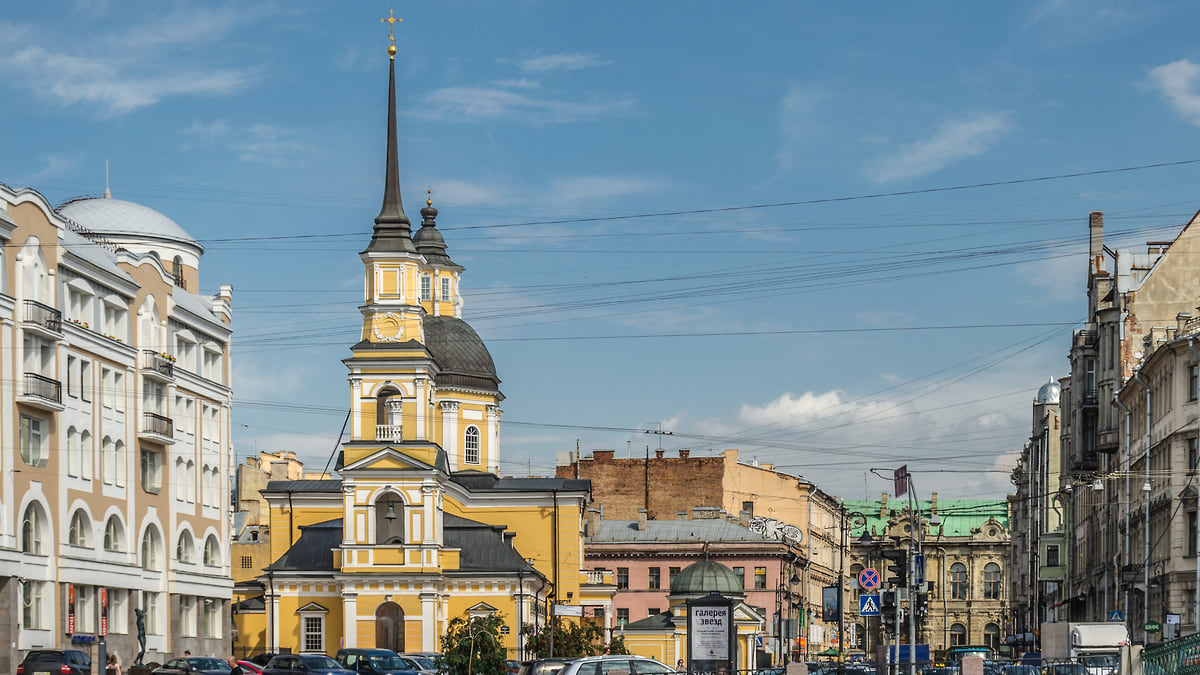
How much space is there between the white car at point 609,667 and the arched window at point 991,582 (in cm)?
14530

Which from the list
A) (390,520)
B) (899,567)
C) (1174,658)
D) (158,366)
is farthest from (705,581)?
(1174,658)

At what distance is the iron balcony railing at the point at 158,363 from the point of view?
65.8 meters

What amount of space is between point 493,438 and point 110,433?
42.8 metres

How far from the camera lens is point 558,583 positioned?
100 m

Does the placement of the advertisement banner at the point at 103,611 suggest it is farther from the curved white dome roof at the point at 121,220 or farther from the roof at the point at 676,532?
the roof at the point at 676,532

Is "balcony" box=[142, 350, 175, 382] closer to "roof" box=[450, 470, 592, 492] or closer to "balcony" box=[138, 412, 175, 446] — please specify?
"balcony" box=[138, 412, 175, 446]

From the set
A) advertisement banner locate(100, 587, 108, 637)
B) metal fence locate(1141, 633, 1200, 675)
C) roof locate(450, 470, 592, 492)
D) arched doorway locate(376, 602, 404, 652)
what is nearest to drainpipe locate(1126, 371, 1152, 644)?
metal fence locate(1141, 633, 1200, 675)

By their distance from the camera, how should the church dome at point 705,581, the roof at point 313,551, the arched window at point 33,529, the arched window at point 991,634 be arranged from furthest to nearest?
1. the arched window at point 991,634
2. the church dome at point 705,581
3. the roof at point 313,551
4. the arched window at point 33,529

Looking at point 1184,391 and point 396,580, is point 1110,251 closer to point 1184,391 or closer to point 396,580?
point 1184,391

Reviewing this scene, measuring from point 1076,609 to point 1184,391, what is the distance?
32.7 metres

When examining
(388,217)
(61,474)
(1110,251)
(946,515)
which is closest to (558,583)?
(388,217)

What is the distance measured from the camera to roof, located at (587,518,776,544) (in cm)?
11831

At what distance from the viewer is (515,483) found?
103 metres

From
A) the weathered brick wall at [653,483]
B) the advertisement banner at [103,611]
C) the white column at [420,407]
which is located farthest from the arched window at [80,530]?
the weathered brick wall at [653,483]
